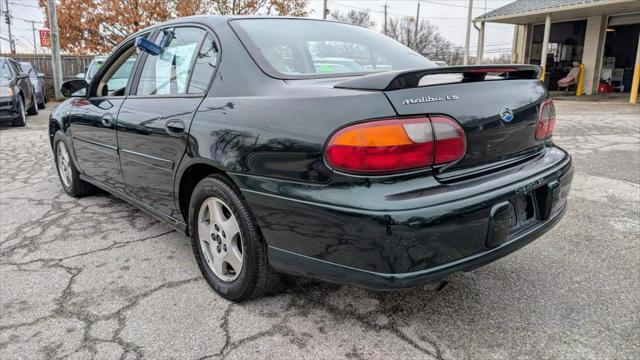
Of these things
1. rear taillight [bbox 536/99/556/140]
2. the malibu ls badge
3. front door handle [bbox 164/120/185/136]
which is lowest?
front door handle [bbox 164/120/185/136]

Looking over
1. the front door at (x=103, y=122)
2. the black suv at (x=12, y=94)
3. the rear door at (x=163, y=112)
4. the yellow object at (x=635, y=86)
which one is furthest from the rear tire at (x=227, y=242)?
the yellow object at (x=635, y=86)

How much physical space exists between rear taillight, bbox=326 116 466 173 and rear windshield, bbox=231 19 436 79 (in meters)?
0.61

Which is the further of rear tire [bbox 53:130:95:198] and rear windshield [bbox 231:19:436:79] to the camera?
rear tire [bbox 53:130:95:198]

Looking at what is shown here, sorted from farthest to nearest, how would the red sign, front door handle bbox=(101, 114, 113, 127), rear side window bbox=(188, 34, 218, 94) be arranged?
the red sign < front door handle bbox=(101, 114, 113, 127) < rear side window bbox=(188, 34, 218, 94)

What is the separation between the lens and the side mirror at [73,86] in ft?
12.4

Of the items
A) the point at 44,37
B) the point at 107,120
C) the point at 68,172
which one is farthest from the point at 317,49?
the point at 44,37

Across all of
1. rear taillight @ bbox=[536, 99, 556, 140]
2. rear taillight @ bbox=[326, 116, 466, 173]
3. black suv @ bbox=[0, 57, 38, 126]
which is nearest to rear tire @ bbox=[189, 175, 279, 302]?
rear taillight @ bbox=[326, 116, 466, 173]

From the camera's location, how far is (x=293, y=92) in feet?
6.38

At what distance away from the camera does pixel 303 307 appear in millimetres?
2328

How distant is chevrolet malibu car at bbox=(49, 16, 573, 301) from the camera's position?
169 cm

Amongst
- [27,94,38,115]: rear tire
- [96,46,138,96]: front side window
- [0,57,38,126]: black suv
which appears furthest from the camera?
[27,94,38,115]: rear tire

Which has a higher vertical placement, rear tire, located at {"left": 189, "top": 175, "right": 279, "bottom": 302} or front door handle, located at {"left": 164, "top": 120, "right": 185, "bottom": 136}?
front door handle, located at {"left": 164, "top": 120, "right": 185, "bottom": 136}

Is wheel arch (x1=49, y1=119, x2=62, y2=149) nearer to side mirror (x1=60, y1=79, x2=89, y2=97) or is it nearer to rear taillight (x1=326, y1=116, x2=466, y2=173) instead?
side mirror (x1=60, y1=79, x2=89, y2=97)

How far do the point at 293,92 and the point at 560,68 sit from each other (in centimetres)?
2082
